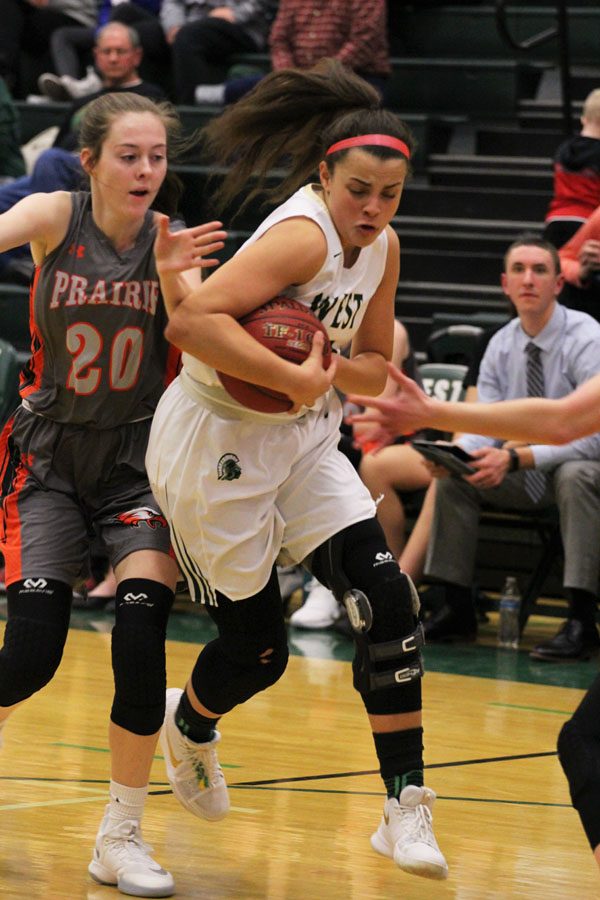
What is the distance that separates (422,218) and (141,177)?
639 cm

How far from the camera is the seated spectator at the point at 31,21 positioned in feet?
37.7

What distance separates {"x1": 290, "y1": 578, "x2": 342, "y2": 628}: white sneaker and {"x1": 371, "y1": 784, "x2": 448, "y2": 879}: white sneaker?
3710mm

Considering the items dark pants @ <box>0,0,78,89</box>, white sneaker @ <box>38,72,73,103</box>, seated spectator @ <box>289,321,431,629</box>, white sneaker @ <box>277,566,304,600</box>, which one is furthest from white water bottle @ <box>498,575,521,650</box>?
dark pants @ <box>0,0,78,89</box>

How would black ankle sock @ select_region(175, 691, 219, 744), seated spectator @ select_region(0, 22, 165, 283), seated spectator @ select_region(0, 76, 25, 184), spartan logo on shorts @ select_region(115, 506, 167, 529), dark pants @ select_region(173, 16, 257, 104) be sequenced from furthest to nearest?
1. dark pants @ select_region(173, 16, 257, 104)
2. seated spectator @ select_region(0, 76, 25, 184)
3. seated spectator @ select_region(0, 22, 165, 283)
4. black ankle sock @ select_region(175, 691, 219, 744)
5. spartan logo on shorts @ select_region(115, 506, 167, 529)

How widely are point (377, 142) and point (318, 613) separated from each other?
4085 millimetres

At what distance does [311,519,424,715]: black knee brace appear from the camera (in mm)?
3350

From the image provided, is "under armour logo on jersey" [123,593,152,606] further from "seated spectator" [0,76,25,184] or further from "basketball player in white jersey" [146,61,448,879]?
"seated spectator" [0,76,25,184]

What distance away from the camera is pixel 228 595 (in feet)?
11.2

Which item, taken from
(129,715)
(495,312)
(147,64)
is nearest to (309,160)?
(129,715)

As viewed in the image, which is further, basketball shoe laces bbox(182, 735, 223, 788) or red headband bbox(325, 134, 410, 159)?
basketball shoe laces bbox(182, 735, 223, 788)

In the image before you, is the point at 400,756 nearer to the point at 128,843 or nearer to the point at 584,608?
the point at 128,843

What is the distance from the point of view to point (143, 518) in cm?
354

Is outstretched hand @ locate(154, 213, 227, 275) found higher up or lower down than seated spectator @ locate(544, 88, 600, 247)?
higher up

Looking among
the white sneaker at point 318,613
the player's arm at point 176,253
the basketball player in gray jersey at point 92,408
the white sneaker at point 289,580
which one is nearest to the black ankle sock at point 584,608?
the white sneaker at point 318,613
